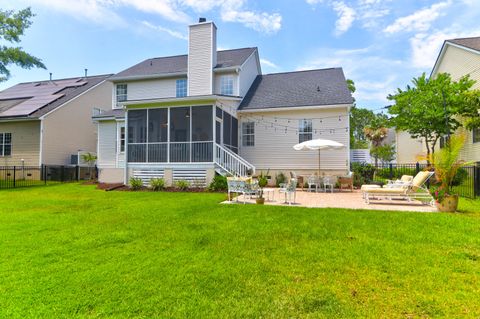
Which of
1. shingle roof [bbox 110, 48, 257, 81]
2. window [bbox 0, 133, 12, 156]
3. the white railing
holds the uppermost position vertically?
shingle roof [bbox 110, 48, 257, 81]

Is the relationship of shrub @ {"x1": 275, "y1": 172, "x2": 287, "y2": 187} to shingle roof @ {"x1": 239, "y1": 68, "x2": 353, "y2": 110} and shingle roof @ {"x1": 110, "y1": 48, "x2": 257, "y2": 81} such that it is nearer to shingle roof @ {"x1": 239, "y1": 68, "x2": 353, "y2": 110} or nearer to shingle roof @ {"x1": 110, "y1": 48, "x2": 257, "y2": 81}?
shingle roof @ {"x1": 239, "y1": 68, "x2": 353, "y2": 110}

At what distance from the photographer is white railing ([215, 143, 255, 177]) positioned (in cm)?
1312

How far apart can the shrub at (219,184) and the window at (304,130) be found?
548 cm

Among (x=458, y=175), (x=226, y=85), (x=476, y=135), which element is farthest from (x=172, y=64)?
(x=476, y=135)

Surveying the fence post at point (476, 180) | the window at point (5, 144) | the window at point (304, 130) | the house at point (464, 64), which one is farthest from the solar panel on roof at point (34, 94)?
the house at point (464, 64)

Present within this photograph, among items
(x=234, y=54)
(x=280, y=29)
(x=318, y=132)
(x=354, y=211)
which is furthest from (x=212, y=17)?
(x=354, y=211)

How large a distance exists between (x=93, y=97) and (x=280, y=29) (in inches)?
641

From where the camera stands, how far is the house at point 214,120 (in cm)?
1354

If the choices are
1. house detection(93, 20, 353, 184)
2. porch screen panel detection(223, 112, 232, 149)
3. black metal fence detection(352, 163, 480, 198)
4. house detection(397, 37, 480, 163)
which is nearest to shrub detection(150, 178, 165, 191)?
house detection(93, 20, 353, 184)

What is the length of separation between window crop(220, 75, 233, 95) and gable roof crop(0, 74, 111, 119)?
41.3ft

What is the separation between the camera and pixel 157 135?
47.9 ft

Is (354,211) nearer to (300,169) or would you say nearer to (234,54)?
(300,169)

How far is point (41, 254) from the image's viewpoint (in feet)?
14.4

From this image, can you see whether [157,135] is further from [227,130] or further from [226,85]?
[226,85]
